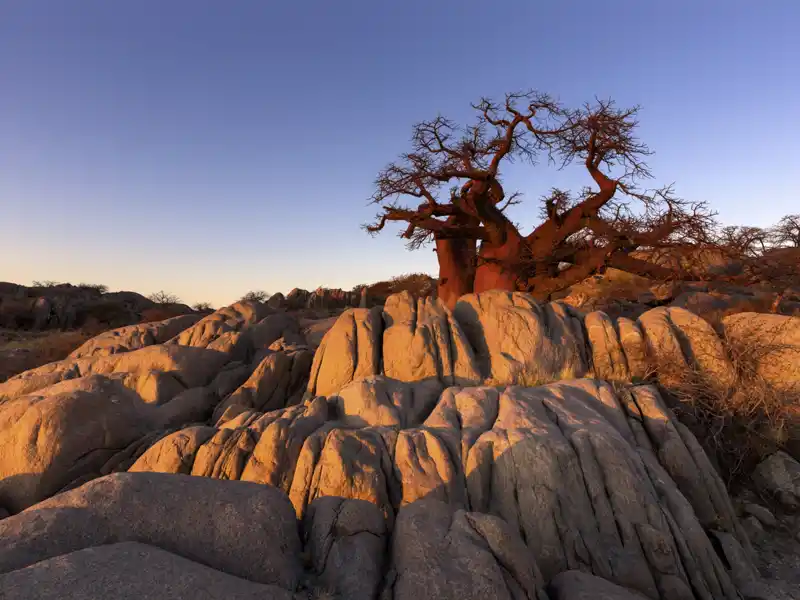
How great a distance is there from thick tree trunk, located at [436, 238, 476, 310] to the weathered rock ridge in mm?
6780

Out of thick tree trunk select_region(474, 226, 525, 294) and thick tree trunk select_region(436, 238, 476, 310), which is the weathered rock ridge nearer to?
thick tree trunk select_region(474, 226, 525, 294)

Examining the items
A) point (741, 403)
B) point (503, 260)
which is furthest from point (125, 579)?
point (503, 260)

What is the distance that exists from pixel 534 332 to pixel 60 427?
26.2 feet

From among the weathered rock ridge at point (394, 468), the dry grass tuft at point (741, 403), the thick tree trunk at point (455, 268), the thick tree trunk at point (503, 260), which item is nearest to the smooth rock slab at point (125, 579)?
the weathered rock ridge at point (394, 468)

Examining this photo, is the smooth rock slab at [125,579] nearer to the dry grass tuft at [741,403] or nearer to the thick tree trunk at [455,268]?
the dry grass tuft at [741,403]

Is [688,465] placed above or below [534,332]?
below

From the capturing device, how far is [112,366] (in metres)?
10.4

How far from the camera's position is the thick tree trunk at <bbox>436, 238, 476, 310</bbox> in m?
16.8

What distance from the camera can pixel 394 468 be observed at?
5613 millimetres

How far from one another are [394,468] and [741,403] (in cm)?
616

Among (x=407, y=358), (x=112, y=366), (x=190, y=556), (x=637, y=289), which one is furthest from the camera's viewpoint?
(x=637, y=289)

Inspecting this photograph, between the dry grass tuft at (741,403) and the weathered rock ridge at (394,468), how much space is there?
12.6 inches

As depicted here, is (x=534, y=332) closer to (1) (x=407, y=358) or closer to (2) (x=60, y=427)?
(1) (x=407, y=358)

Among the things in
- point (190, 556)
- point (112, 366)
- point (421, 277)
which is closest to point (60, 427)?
point (112, 366)
